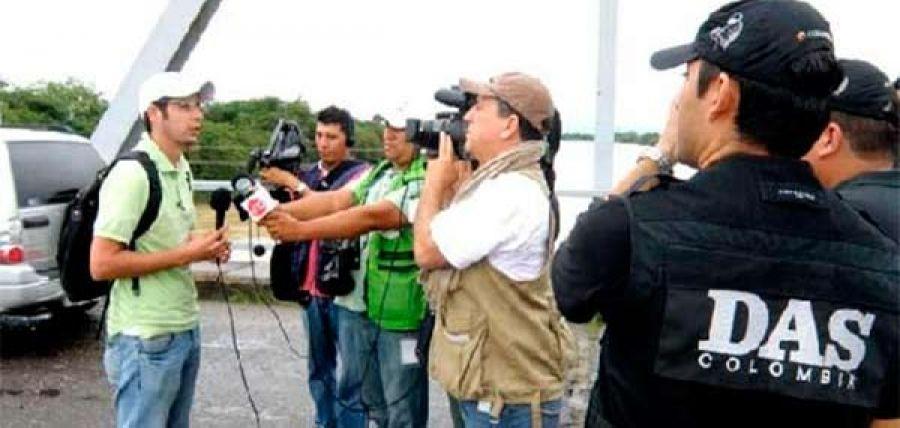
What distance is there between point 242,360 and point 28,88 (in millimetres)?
7862

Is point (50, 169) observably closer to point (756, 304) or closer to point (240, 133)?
point (240, 133)

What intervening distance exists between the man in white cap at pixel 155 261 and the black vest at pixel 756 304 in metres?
1.92

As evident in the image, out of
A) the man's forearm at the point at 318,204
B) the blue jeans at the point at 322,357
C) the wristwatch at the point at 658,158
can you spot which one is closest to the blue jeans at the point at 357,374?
the blue jeans at the point at 322,357

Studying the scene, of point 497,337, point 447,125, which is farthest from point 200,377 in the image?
point 497,337

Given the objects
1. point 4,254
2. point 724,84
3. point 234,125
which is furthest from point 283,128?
point 234,125

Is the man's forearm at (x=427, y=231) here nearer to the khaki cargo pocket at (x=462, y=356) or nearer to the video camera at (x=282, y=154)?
the khaki cargo pocket at (x=462, y=356)

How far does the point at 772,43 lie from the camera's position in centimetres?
129

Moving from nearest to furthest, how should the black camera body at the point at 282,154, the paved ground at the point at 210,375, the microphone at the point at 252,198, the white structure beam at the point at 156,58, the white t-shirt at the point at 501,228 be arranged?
the white t-shirt at the point at 501,228 → the microphone at the point at 252,198 → the black camera body at the point at 282,154 → the paved ground at the point at 210,375 → the white structure beam at the point at 156,58

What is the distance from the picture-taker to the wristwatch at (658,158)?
5.18 ft

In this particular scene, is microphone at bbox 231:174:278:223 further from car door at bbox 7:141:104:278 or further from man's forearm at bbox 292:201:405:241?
car door at bbox 7:141:104:278

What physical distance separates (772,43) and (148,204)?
211 cm

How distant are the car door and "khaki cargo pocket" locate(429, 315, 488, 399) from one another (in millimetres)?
4084

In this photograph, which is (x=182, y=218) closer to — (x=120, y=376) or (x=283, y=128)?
(x=120, y=376)

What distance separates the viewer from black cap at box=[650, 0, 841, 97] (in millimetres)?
1286
